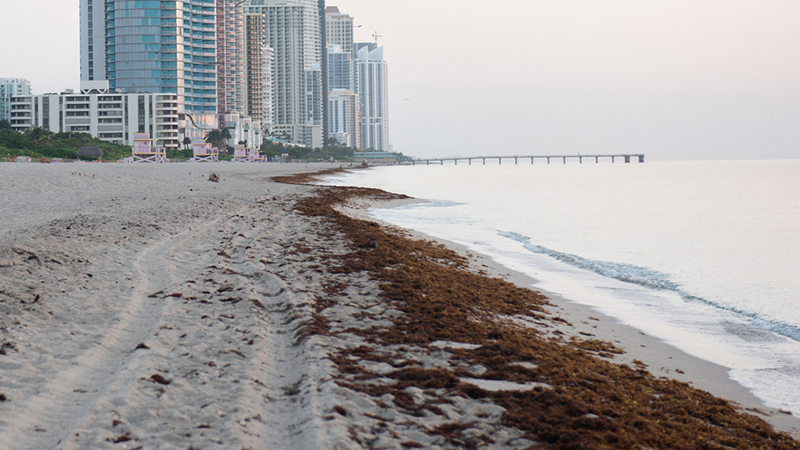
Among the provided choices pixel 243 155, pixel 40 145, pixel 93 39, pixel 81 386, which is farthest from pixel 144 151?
pixel 93 39

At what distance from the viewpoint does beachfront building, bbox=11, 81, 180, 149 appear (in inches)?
4658

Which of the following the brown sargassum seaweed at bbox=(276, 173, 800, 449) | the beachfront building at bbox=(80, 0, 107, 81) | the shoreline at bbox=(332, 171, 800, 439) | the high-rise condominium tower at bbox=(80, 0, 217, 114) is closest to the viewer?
the brown sargassum seaweed at bbox=(276, 173, 800, 449)

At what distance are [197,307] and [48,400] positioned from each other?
237cm

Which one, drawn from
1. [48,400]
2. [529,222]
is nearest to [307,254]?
[48,400]

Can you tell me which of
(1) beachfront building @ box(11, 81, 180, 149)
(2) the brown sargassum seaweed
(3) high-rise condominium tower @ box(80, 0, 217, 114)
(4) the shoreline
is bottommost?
(4) the shoreline

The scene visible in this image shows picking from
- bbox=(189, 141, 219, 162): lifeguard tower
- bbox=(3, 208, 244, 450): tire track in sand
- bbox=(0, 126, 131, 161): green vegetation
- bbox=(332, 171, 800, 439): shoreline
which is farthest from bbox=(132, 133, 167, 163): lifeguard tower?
bbox=(332, 171, 800, 439): shoreline

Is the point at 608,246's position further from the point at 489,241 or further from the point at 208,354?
the point at 208,354

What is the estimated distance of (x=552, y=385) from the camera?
4480 mm

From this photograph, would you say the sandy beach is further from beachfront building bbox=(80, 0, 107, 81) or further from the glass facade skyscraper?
beachfront building bbox=(80, 0, 107, 81)

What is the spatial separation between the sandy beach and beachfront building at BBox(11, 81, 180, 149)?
121339 millimetres

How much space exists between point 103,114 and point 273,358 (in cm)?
13233

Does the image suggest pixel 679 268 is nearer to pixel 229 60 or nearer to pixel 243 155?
pixel 243 155

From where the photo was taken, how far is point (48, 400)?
12.5 ft

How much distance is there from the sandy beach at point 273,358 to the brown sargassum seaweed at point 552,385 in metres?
0.03
